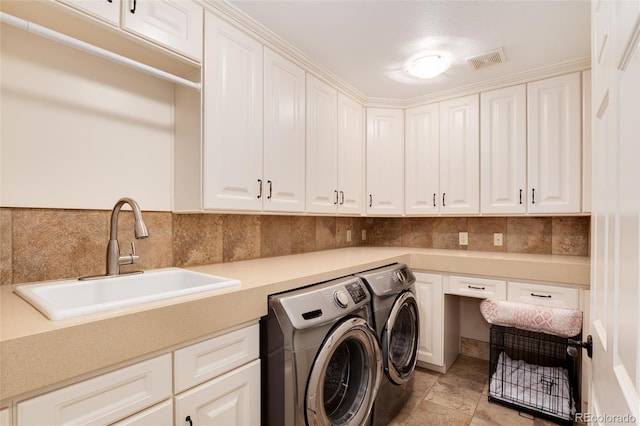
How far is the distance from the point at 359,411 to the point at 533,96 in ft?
7.97

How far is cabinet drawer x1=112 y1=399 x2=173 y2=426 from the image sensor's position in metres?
0.93

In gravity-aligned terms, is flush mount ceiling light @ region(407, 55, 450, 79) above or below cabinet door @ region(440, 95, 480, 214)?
above

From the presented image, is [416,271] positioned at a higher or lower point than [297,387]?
higher

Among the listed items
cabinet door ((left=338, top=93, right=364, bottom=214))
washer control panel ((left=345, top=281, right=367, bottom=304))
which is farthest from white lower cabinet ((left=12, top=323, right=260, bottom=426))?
cabinet door ((left=338, top=93, right=364, bottom=214))

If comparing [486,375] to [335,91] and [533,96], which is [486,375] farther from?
[335,91]

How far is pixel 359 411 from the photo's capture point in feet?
5.23

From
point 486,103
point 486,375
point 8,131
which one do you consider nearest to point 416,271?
point 486,375

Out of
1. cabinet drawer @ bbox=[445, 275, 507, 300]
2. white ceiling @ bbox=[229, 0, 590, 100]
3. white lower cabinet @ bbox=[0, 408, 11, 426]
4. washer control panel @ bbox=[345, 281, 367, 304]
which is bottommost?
cabinet drawer @ bbox=[445, 275, 507, 300]

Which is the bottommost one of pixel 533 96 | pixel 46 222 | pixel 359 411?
pixel 359 411

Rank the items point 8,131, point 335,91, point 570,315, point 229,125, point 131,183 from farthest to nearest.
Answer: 1. point 335,91
2. point 570,315
3. point 229,125
4. point 131,183
5. point 8,131

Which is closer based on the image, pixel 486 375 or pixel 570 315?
pixel 570 315

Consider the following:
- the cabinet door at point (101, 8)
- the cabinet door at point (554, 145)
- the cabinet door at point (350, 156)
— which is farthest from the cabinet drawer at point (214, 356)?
the cabinet door at point (554, 145)

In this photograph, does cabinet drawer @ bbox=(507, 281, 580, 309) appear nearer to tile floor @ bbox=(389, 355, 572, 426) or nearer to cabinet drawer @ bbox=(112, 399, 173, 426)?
tile floor @ bbox=(389, 355, 572, 426)

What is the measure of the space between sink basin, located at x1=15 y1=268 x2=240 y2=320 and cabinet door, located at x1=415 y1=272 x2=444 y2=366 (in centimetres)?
169
